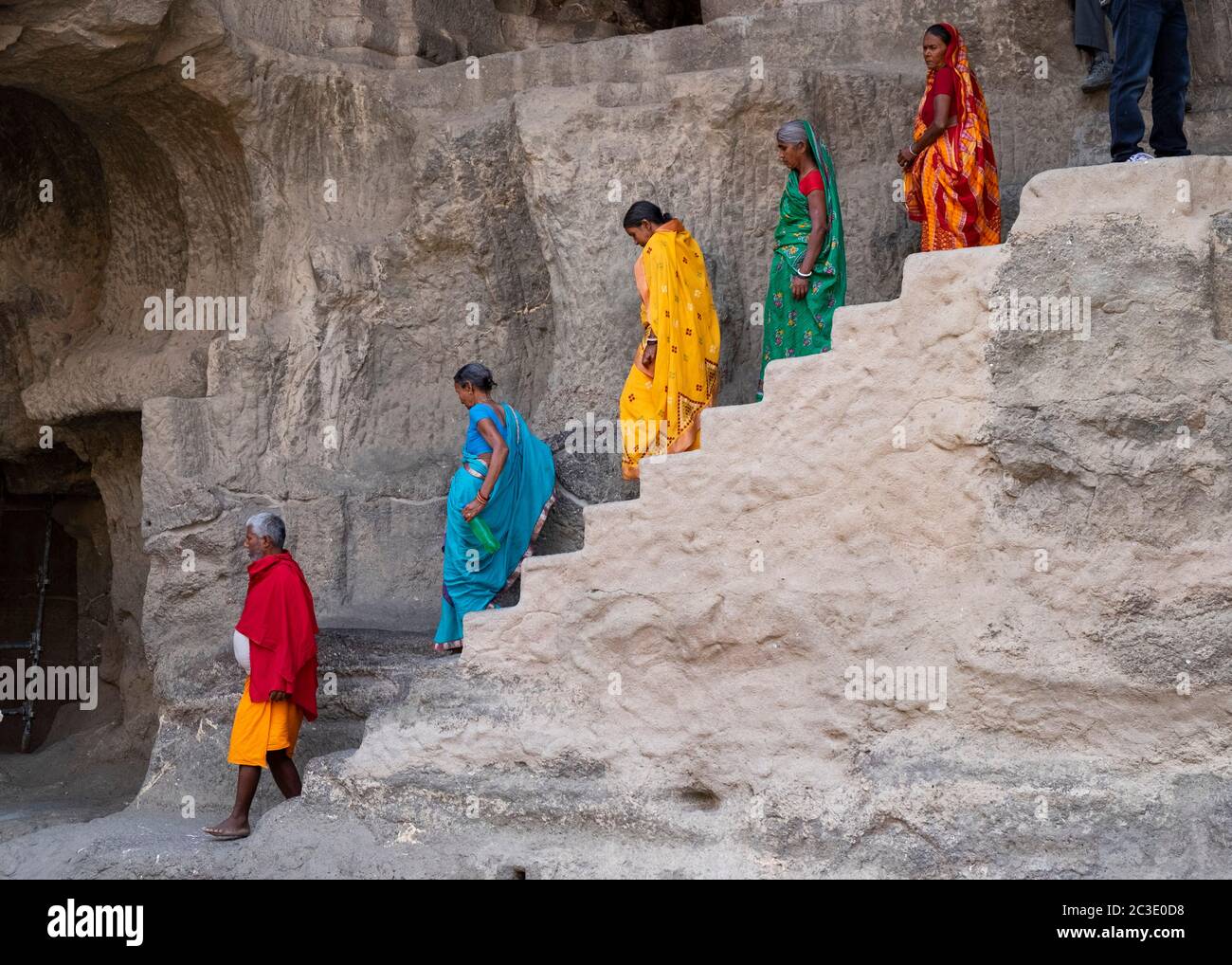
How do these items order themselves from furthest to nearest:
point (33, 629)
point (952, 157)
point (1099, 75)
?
point (33, 629) → point (1099, 75) → point (952, 157)

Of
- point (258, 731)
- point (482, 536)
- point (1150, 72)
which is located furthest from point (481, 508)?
point (1150, 72)

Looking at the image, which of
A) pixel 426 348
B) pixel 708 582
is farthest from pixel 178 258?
pixel 708 582

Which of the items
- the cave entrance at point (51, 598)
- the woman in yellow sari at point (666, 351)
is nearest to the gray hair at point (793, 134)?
the woman in yellow sari at point (666, 351)

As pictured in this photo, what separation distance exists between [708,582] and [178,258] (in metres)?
4.13

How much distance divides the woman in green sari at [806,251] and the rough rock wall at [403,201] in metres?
0.59

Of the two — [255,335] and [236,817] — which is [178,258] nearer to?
[255,335]

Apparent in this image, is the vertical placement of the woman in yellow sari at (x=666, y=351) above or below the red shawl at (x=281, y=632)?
above

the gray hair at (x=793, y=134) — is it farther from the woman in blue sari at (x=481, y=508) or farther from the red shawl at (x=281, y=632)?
the red shawl at (x=281, y=632)

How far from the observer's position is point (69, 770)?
32.2 ft

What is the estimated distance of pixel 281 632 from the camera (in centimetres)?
711

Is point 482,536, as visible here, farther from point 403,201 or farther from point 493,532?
point 403,201

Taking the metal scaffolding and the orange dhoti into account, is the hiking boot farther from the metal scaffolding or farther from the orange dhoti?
the metal scaffolding

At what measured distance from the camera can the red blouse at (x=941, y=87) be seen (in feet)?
24.1

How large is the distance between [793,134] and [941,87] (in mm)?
629
